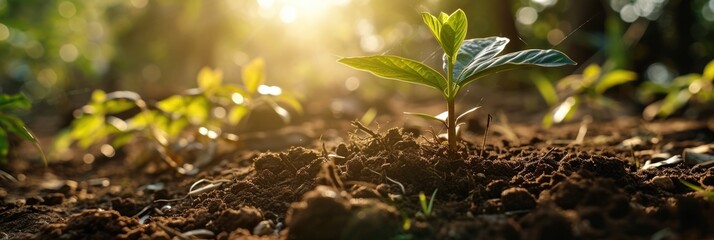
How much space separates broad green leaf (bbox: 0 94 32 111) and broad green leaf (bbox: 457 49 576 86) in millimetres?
1814

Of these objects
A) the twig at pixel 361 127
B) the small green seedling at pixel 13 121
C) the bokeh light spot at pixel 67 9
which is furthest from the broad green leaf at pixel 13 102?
the bokeh light spot at pixel 67 9

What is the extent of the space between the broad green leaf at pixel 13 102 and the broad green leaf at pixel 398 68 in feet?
5.00

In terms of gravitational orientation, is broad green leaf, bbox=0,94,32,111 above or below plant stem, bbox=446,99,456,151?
above

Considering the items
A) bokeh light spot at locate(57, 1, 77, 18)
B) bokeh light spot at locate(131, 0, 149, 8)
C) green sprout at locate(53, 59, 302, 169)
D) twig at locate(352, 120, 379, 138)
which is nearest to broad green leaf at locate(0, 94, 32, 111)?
green sprout at locate(53, 59, 302, 169)

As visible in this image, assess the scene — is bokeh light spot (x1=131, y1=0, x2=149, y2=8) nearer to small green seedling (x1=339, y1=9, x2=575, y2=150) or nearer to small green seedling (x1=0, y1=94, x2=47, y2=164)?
small green seedling (x1=0, y1=94, x2=47, y2=164)

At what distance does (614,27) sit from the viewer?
483 cm

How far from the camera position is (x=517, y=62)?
1.59 metres

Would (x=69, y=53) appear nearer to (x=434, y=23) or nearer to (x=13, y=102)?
(x=13, y=102)

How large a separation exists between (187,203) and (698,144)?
2478 mm

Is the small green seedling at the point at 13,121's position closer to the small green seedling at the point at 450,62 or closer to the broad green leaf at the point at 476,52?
the small green seedling at the point at 450,62

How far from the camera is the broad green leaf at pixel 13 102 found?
2201 millimetres

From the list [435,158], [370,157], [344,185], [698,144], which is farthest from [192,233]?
[698,144]

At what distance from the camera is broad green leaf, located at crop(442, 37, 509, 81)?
1.78 metres

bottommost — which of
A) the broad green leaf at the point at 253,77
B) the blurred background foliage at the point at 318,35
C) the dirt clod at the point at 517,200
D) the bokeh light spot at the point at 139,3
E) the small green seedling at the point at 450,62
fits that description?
the dirt clod at the point at 517,200
